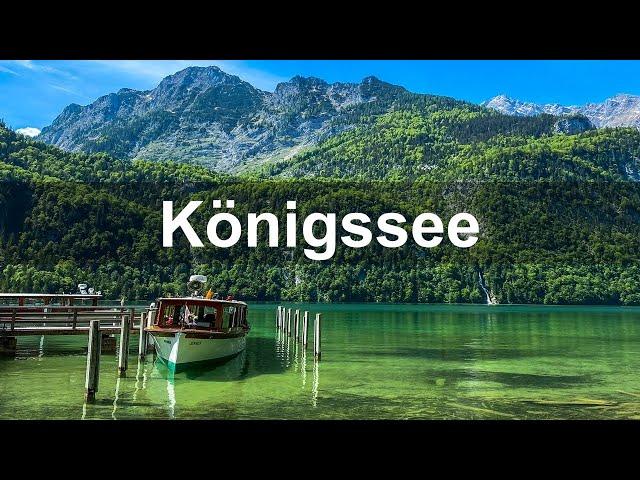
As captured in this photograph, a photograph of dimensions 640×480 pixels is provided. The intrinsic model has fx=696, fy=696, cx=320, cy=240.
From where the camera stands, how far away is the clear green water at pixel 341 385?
1337cm

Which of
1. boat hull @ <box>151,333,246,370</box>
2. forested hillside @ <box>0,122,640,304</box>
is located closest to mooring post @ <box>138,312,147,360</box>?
boat hull @ <box>151,333,246,370</box>

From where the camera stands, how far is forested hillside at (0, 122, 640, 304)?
315ft

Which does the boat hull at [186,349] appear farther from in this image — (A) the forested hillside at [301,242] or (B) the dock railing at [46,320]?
(A) the forested hillside at [301,242]

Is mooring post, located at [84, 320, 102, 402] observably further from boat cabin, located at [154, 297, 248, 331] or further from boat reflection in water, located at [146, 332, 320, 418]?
boat cabin, located at [154, 297, 248, 331]

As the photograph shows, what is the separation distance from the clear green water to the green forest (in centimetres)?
5988

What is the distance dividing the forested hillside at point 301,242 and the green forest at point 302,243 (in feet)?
0.75

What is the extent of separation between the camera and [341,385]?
17375mm

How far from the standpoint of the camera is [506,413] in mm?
13453

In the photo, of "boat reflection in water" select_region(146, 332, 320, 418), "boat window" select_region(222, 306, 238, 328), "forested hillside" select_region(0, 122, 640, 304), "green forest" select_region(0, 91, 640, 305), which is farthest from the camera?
"forested hillside" select_region(0, 122, 640, 304)

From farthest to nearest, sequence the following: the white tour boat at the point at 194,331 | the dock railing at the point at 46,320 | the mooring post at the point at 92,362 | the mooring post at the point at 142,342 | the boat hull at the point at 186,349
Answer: the mooring post at the point at 142,342, the dock railing at the point at 46,320, the white tour boat at the point at 194,331, the boat hull at the point at 186,349, the mooring post at the point at 92,362

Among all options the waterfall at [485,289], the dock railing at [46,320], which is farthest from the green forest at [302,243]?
the dock railing at [46,320]
